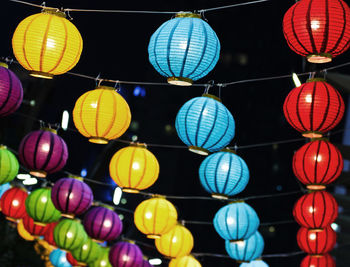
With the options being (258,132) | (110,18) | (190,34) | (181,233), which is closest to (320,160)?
(190,34)

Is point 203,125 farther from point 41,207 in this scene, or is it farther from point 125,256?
point 125,256

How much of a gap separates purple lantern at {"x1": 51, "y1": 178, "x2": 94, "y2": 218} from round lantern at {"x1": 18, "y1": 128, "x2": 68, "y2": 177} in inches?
33.5

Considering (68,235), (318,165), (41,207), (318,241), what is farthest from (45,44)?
(68,235)

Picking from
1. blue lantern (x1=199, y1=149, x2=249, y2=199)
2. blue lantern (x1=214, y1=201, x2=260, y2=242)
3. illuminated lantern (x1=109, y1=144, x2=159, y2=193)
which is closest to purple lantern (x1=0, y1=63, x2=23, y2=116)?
illuminated lantern (x1=109, y1=144, x2=159, y2=193)

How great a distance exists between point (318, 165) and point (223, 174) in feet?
3.46

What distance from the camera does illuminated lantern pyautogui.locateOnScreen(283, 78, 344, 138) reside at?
18.1ft

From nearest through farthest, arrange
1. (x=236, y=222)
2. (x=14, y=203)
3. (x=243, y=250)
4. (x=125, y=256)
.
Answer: (x=236, y=222) → (x=243, y=250) → (x=14, y=203) → (x=125, y=256)

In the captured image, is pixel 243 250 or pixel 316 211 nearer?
pixel 316 211

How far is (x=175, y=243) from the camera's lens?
29.7 ft

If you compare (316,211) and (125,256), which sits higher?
(316,211)

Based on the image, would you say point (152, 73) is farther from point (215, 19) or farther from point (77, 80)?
point (77, 80)

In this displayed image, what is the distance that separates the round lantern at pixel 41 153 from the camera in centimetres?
751

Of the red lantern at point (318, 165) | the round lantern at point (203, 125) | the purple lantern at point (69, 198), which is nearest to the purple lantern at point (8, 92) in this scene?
Answer: the round lantern at point (203, 125)

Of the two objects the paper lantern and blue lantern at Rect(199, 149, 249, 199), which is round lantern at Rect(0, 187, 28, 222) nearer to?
blue lantern at Rect(199, 149, 249, 199)
